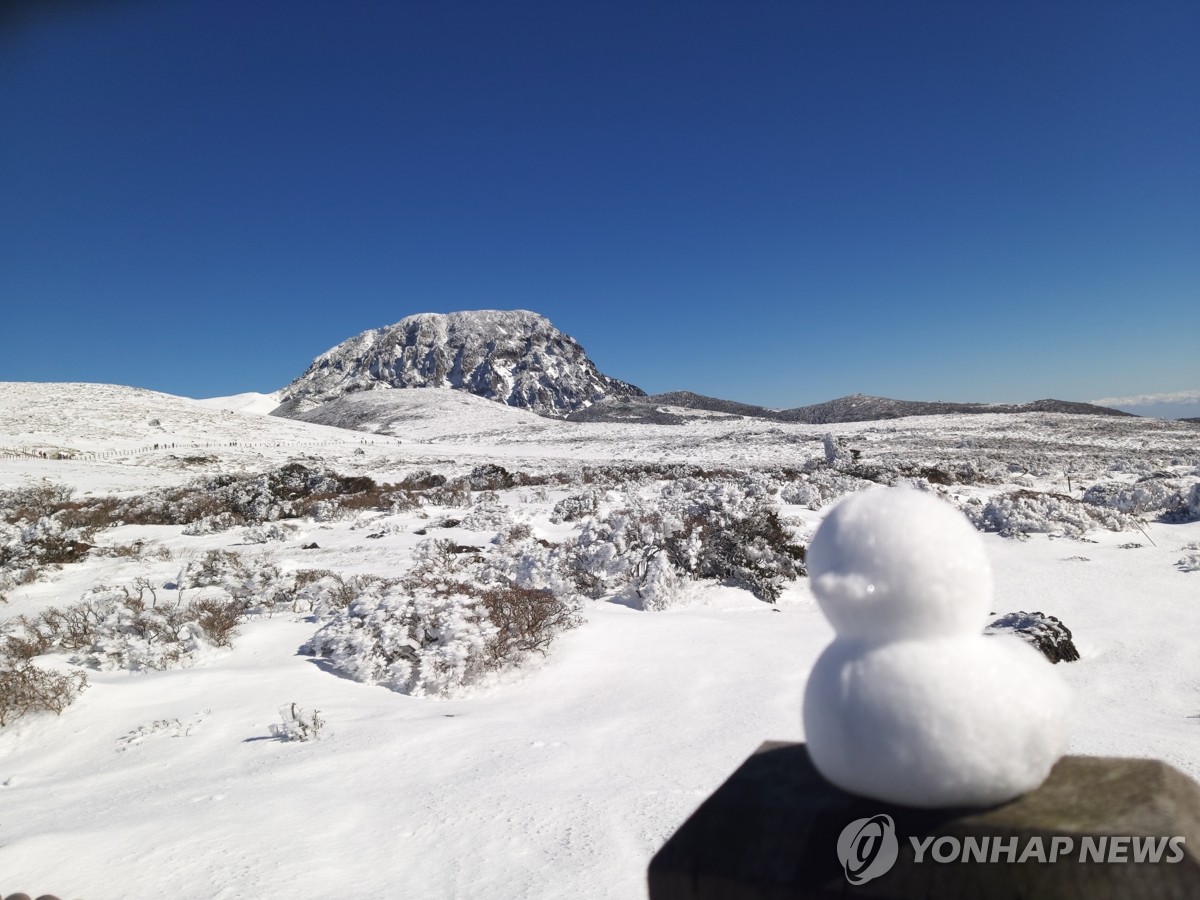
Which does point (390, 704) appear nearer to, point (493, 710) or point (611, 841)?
point (493, 710)

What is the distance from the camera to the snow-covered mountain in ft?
366

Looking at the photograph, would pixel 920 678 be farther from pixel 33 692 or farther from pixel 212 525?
pixel 212 525

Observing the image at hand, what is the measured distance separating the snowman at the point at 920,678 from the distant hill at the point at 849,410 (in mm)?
52092

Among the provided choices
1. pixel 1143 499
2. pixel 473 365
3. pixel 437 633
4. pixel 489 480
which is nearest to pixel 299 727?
pixel 437 633

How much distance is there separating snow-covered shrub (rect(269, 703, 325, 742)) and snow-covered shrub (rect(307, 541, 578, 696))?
96 centimetres

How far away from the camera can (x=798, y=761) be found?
47.7 inches

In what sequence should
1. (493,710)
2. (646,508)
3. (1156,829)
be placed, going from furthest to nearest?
(646,508) < (493,710) < (1156,829)

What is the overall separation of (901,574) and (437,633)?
190 inches

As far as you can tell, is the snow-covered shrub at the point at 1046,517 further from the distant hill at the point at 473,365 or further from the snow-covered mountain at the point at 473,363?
the snow-covered mountain at the point at 473,363

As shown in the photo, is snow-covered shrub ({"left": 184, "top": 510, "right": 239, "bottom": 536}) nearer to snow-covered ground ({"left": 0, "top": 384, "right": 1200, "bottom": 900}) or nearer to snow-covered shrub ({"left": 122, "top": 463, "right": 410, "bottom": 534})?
snow-covered shrub ({"left": 122, "top": 463, "right": 410, "bottom": 534})

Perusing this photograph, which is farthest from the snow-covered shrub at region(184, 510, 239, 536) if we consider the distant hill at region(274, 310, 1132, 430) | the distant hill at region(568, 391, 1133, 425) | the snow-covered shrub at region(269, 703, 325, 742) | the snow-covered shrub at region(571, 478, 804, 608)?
the distant hill at region(274, 310, 1132, 430)

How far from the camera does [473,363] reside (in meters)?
120

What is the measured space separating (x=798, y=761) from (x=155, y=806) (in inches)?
134

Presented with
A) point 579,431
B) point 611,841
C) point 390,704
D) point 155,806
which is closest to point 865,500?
point 611,841
